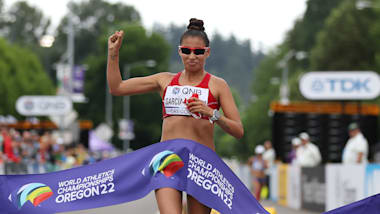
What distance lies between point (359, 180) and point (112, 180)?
11668 mm

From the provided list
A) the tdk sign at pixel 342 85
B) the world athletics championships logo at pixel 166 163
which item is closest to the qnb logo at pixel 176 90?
the world athletics championships logo at pixel 166 163

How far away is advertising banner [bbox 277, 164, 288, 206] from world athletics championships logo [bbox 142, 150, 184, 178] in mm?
16977

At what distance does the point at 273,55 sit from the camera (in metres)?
104

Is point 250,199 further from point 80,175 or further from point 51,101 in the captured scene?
point 51,101

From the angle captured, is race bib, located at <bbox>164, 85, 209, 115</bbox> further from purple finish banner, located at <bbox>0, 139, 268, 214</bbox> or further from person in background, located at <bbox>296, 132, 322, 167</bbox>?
person in background, located at <bbox>296, 132, 322, 167</bbox>

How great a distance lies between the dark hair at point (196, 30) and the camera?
20.9 ft

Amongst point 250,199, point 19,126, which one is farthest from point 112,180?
point 19,126

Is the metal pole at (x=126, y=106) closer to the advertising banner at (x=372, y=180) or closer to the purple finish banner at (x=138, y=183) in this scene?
the advertising banner at (x=372, y=180)

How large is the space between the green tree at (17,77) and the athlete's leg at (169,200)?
6202cm

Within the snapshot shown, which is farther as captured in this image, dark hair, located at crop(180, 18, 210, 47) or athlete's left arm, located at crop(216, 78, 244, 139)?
dark hair, located at crop(180, 18, 210, 47)

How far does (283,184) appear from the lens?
77.0 feet

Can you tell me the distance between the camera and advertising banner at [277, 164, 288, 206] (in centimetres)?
2303

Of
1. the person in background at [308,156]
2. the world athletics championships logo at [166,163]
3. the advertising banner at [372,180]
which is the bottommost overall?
the person in background at [308,156]

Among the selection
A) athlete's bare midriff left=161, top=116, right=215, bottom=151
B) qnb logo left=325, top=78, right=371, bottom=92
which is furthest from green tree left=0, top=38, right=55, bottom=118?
athlete's bare midriff left=161, top=116, right=215, bottom=151
